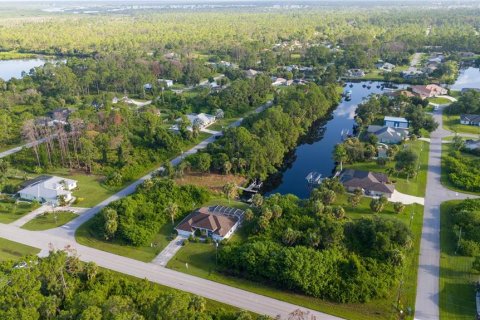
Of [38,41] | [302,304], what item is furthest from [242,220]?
[38,41]

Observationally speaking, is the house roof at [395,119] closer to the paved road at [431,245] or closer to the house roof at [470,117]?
the paved road at [431,245]

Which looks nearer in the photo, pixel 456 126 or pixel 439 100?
pixel 456 126

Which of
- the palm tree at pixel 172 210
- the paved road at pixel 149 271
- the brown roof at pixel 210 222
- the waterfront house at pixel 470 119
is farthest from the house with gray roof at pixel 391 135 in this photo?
the paved road at pixel 149 271

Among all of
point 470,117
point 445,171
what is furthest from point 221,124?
point 470,117

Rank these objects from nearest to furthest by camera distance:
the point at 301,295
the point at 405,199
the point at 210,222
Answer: the point at 301,295
the point at 210,222
the point at 405,199

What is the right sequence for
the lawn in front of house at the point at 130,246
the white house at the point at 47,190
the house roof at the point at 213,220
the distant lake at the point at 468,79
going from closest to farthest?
the lawn in front of house at the point at 130,246
the house roof at the point at 213,220
the white house at the point at 47,190
the distant lake at the point at 468,79

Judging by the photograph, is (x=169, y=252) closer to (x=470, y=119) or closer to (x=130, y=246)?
(x=130, y=246)
